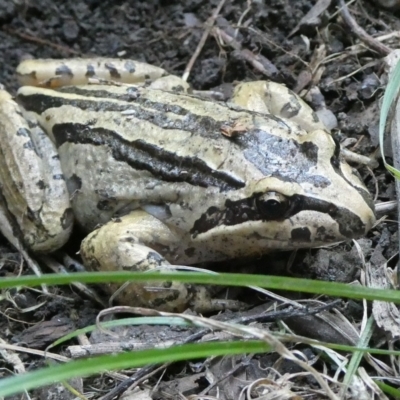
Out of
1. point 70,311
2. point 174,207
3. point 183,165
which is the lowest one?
point 70,311

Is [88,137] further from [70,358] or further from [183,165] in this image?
Answer: [70,358]

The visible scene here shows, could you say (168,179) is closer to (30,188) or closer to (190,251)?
(190,251)

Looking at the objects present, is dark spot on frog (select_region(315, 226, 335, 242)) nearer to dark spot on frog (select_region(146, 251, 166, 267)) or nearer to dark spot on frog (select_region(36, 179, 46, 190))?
dark spot on frog (select_region(146, 251, 166, 267))

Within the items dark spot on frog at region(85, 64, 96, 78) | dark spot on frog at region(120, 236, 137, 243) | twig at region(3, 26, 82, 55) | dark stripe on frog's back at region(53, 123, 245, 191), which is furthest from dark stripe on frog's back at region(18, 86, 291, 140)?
twig at region(3, 26, 82, 55)

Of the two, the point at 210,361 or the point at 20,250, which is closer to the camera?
the point at 210,361

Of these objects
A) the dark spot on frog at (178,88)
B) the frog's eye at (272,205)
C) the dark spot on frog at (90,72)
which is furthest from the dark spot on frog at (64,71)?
the frog's eye at (272,205)

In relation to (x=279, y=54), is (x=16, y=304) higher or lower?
lower

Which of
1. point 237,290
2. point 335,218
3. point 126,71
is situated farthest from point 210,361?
point 126,71
